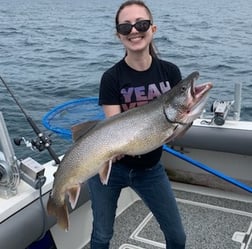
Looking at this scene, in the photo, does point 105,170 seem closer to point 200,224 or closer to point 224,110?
point 200,224

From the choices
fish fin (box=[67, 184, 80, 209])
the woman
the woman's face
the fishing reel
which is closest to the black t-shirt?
the woman

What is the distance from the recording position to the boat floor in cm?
393

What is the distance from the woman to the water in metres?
3.89

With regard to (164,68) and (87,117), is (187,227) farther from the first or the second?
(164,68)

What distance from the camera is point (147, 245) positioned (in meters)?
3.92

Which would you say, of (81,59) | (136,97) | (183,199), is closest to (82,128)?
(136,97)

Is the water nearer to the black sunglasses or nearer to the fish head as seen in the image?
the black sunglasses

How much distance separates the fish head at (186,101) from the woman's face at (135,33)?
1.56ft

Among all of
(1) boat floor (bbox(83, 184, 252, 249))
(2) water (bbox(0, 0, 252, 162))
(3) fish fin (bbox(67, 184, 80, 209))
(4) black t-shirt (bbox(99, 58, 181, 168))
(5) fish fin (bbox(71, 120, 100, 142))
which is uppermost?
(4) black t-shirt (bbox(99, 58, 181, 168))

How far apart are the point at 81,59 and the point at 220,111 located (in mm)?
10905

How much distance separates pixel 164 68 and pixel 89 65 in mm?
11260

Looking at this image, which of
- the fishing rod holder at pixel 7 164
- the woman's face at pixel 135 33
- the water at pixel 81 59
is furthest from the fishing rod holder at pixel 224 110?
the water at pixel 81 59

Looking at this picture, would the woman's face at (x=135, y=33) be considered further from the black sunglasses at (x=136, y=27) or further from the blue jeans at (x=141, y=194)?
the blue jeans at (x=141, y=194)

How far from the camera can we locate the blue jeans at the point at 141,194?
2.69 meters
